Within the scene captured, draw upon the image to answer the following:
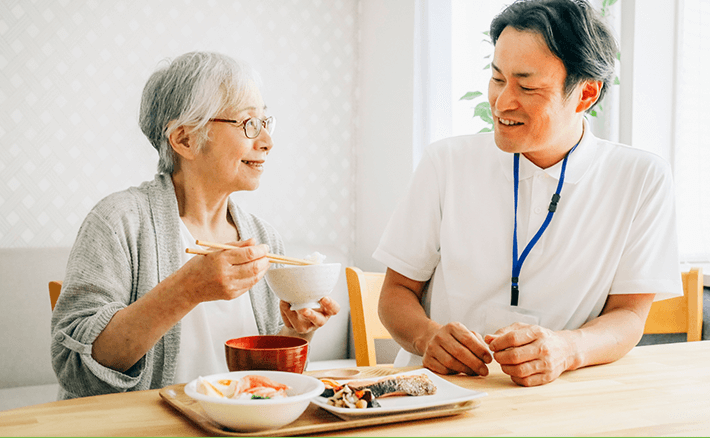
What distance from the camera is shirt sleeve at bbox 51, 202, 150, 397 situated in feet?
4.18

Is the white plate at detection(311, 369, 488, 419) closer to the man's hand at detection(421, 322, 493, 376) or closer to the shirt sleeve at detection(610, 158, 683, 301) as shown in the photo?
the man's hand at detection(421, 322, 493, 376)

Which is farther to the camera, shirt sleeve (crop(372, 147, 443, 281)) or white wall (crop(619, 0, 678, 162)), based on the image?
white wall (crop(619, 0, 678, 162))

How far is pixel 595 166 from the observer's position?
1.67 meters

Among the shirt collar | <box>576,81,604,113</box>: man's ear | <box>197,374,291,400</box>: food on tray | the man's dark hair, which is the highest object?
the man's dark hair

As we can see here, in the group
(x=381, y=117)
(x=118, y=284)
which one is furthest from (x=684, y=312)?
(x=381, y=117)

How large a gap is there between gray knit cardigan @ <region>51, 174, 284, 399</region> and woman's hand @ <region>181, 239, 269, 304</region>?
0.26 m

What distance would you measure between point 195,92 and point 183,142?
0.16 m

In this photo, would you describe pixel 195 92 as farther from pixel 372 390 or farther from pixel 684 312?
pixel 684 312

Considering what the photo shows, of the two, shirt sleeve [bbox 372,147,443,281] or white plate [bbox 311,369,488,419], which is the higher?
shirt sleeve [bbox 372,147,443,281]

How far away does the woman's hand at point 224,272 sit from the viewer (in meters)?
1.14

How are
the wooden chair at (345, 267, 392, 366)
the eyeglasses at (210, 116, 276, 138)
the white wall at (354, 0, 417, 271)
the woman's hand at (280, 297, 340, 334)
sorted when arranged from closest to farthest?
1. the woman's hand at (280, 297, 340, 334)
2. the eyeglasses at (210, 116, 276, 138)
3. the wooden chair at (345, 267, 392, 366)
4. the white wall at (354, 0, 417, 271)

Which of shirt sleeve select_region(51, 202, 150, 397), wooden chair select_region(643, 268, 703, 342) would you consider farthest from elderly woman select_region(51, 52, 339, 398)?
wooden chair select_region(643, 268, 703, 342)

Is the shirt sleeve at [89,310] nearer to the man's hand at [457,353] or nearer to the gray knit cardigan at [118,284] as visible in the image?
the gray knit cardigan at [118,284]

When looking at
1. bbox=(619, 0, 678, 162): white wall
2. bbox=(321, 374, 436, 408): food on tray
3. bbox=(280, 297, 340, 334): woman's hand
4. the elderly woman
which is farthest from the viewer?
bbox=(619, 0, 678, 162): white wall
